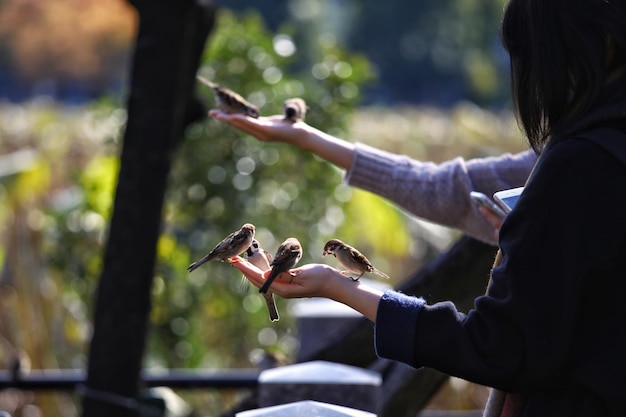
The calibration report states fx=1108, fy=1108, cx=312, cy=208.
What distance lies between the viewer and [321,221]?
21.8 ft

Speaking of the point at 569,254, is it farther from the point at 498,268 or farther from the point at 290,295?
the point at 290,295

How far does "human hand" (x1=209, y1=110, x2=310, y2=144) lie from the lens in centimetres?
281

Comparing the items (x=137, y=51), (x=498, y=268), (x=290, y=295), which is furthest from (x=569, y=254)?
(x=137, y=51)

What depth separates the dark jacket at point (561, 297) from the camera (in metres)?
1.71

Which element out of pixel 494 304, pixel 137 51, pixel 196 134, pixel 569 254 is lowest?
pixel 196 134

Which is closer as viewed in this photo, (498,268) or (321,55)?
(498,268)

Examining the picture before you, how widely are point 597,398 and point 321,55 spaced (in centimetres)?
576

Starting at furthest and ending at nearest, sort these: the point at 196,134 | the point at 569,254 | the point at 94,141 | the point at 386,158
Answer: the point at 94,141
the point at 196,134
the point at 386,158
the point at 569,254

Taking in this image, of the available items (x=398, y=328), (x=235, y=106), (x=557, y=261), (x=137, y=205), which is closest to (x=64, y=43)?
(x=137, y=205)

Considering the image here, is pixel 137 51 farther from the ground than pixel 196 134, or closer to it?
farther from the ground

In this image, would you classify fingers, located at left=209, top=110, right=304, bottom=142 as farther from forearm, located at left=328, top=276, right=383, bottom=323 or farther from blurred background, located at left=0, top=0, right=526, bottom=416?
blurred background, located at left=0, top=0, right=526, bottom=416

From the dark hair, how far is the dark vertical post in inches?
86.6

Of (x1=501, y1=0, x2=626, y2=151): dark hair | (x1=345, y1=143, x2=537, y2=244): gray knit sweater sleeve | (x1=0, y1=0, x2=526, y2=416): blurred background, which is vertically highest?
(x1=501, y1=0, x2=626, y2=151): dark hair

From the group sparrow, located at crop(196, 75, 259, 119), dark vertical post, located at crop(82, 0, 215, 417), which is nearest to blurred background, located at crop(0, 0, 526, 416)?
dark vertical post, located at crop(82, 0, 215, 417)
